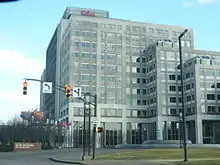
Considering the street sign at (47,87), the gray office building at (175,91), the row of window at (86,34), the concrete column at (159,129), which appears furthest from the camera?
the row of window at (86,34)

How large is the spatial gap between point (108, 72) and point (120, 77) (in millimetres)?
4329

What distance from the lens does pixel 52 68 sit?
5906 inches

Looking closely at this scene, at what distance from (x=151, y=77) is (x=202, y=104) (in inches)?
831

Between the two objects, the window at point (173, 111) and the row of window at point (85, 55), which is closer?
the window at point (173, 111)

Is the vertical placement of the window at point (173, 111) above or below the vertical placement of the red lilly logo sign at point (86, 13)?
below

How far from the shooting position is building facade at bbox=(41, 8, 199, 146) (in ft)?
365

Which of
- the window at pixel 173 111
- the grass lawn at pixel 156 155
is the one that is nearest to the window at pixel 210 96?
the window at pixel 173 111

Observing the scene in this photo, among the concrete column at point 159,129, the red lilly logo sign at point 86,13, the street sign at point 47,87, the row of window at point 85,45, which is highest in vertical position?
the red lilly logo sign at point 86,13

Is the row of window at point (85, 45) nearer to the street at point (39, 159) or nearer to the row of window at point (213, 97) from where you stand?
the row of window at point (213, 97)

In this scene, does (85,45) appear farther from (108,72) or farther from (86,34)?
(108,72)

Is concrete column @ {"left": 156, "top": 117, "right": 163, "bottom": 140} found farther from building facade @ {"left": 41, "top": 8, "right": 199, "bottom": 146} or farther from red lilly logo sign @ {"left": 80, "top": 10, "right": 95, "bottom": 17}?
red lilly logo sign @ {"left": 80, "top": 10, "right": 95, "bottom": 17}

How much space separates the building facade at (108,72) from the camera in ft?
365

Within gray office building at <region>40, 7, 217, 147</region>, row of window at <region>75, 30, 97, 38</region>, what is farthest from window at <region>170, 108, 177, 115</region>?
row of window at <region>75, 30, 97, 38</region>

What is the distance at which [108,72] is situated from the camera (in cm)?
11494
